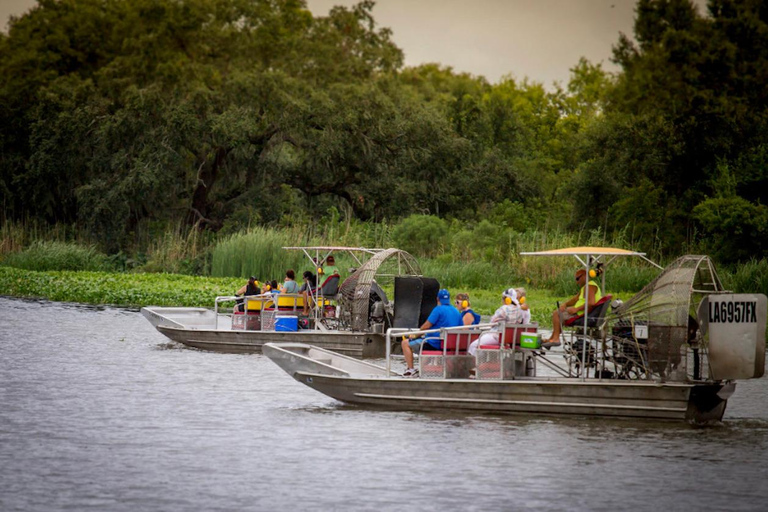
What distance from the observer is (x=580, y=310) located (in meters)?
17.2

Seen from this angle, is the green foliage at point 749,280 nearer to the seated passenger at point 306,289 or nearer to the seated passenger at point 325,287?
the seated passenger at point 325,287

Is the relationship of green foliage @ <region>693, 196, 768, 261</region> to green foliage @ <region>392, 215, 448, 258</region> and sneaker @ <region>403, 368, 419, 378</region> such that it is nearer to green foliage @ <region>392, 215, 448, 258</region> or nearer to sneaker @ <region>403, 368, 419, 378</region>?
green foliage @ <region>392, 215, 448, 258</region>

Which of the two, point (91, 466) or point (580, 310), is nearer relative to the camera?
point (91, 466)

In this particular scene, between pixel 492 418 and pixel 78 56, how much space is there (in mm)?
46003

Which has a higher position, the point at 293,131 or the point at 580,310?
the point at 293,131

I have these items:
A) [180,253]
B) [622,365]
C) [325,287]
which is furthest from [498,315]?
[180,253]

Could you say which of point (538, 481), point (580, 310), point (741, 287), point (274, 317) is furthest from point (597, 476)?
point (741, 287)

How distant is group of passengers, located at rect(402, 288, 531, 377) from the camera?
16.0 m

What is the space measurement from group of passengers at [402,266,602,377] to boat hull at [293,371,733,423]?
660 millimetres

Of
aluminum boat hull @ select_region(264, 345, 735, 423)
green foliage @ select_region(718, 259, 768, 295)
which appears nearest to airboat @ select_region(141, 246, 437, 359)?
aluminum boat hull @ select_region(264, 345, 735, 423)

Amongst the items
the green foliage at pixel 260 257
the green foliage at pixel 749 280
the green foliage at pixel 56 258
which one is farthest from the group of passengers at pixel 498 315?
the green foliage at pixel 56 258

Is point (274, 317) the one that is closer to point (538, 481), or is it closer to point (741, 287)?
point (538, 481)

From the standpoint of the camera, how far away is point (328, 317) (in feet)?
78.8

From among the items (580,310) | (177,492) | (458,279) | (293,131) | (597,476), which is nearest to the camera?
(177,492)
